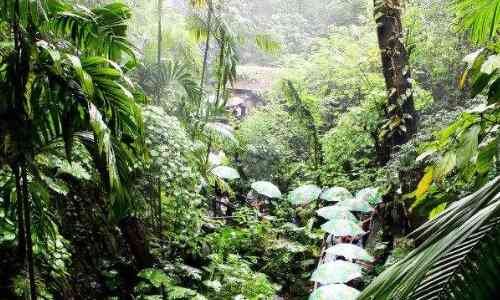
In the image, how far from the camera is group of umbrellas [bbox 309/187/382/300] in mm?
4398

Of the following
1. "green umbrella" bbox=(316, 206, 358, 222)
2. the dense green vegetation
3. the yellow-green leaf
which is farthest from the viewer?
"green umbrella" bbox=(316, 206, 358, 222)

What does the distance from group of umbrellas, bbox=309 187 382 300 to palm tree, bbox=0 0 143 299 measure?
223 cm

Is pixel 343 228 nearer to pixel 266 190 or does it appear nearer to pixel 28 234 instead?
pixel 266 190

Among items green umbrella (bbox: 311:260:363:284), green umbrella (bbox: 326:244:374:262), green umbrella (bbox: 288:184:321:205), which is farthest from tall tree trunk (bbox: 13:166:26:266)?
green umbrella (bbox: 288:184:321:205)

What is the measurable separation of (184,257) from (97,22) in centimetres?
359

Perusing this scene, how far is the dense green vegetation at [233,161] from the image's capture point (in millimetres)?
1265

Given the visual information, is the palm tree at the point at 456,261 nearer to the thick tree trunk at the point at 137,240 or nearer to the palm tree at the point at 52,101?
the palm tree at the point at 52,101

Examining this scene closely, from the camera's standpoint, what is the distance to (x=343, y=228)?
5637mm

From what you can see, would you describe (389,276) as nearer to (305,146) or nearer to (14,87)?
(14,87)

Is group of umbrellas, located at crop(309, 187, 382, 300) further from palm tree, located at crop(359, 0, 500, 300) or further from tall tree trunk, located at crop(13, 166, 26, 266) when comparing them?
palm tree, located at crop(359, 0, 500, 300)

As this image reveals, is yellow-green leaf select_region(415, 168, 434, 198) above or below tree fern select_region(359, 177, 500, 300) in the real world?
below

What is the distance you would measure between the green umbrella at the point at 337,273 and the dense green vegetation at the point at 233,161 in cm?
3

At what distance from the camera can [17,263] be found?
289 cm

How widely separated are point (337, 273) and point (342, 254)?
372 mm
